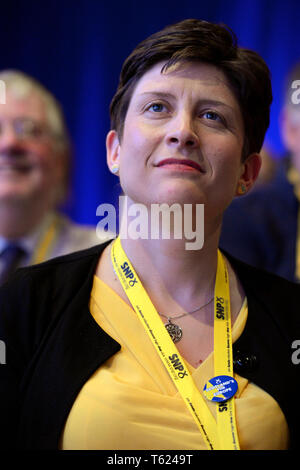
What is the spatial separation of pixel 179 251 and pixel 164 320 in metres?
0.15

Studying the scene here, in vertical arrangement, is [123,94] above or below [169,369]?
above

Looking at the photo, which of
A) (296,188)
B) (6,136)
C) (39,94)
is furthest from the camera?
(296,188)

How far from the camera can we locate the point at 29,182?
1.95 m

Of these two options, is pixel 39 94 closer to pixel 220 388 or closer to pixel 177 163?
pixel 177 163

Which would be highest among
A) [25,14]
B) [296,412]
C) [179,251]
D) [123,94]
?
[25,14]

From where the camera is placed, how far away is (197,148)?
113 cm

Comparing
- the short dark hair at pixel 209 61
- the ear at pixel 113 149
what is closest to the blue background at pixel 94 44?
the ear at pixel 113 149

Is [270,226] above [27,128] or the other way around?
the other way around

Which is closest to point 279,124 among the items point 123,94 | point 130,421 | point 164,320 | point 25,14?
point 25,14

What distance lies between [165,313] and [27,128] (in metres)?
1.00

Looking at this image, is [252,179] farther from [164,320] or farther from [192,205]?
[164,320]

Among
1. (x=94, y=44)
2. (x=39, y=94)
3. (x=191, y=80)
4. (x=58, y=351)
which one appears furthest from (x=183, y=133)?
(x=94, y=44)

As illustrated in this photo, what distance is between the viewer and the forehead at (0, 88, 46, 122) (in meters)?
1.87
